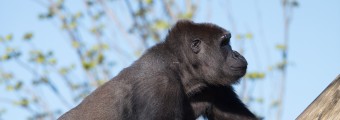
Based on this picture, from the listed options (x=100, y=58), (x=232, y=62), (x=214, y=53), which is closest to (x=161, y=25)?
(x=100, y=58)

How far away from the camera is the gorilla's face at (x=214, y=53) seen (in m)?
9.10

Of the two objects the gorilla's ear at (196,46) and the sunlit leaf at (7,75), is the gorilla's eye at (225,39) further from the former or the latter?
the sunlit leaf at (7,75)

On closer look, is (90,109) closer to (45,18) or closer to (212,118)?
(212,118)

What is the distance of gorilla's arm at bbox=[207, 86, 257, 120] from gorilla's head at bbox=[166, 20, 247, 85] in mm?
269

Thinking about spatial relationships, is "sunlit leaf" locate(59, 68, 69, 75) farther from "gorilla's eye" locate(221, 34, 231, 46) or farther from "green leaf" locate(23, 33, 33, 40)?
"gorilla's eye" locate(221, 34, 231, 46)

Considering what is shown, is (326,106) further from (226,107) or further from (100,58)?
(100,58)

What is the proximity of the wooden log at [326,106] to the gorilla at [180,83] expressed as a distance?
1.78 m

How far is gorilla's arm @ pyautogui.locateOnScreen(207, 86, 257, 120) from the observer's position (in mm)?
9273

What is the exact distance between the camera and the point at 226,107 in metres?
9.34

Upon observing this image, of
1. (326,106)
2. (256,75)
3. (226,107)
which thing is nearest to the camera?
(326,106)

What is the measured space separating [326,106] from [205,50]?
7.72 ft

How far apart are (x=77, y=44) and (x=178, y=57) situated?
9330mm

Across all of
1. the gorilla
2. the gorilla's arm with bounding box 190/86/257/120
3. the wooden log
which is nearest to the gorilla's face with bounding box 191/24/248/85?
the gorilla

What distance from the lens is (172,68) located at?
29.3 ft
